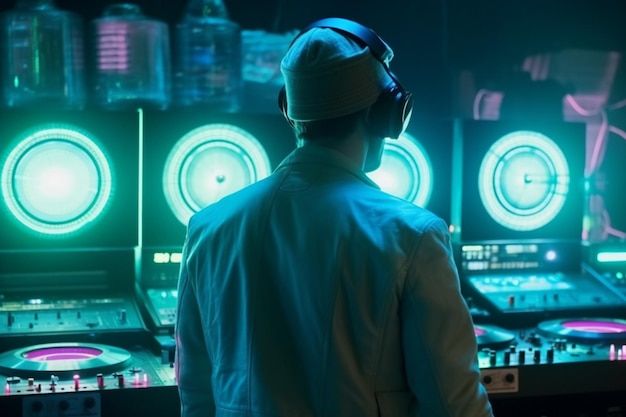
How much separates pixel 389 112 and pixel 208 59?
174 cm

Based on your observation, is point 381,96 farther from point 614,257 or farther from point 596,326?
point 614,257

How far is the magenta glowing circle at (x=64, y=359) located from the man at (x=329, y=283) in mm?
554

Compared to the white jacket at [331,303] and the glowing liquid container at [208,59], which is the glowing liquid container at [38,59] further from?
the white jacket at [331,303]

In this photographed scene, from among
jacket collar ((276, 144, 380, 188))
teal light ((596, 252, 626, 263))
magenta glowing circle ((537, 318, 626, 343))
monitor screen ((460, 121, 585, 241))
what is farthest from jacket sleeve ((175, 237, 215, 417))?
teal light ((596, 252, 626, 263))

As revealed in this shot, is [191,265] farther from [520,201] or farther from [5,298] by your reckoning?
[520,201]

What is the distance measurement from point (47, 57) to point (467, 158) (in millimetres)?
1571

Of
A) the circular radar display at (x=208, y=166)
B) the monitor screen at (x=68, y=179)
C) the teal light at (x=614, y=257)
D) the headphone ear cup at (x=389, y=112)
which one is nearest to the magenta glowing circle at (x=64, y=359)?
the monitor screen at (x=68, y=179)

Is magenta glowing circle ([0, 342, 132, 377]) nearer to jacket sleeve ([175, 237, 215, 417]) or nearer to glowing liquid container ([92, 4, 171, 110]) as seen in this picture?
jacket sleeve ([175, 237, 215, 417])

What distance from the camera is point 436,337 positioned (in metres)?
1.55

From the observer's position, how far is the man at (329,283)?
1565 millimetres

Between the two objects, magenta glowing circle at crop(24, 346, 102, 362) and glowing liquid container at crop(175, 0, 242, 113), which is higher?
glowing liquid container at crop(175, 0, 242, 113)

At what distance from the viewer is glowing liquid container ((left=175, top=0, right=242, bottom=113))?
11.1 feet

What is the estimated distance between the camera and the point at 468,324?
1600mm

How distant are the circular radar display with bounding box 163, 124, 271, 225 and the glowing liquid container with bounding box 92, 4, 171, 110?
0.25 m
